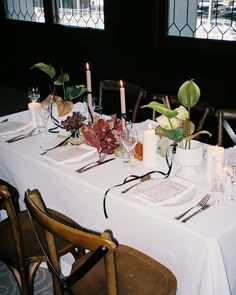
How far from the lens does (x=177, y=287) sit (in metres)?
1.60

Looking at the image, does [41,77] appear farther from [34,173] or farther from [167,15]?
[34,173]

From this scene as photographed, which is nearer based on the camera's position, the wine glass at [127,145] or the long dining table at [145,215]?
the long dining table at [145,215]

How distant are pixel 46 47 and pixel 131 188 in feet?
12.5

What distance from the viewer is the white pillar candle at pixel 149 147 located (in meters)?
1.90

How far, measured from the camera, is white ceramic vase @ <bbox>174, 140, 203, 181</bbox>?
1766mm

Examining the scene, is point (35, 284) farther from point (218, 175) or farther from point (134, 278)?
point (218, 175)

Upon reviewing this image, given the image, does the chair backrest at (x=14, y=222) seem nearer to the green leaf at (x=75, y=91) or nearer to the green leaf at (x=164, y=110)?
the green leaf at (x=164, y=110)

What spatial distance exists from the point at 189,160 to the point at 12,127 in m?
1.16

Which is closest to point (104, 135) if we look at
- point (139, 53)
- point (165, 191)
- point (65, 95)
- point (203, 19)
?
point (165, 191)

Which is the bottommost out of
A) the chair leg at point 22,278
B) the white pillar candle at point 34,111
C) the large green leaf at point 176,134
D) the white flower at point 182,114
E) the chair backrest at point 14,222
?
the chair leg at point 22,278

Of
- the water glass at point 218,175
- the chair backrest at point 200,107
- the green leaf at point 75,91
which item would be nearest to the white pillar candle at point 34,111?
the green leaf at point 75,91

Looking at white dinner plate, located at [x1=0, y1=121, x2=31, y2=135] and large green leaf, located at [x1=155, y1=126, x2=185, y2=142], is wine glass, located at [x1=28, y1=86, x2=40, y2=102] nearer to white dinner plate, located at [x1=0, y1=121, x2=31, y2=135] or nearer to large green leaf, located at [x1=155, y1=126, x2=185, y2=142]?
white dinner plate, located at [x1=0, y1=121, x2=31, y2=135]

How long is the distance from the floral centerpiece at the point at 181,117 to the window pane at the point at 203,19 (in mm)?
1745

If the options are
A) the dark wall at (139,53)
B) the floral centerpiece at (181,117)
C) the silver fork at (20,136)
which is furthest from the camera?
the dark wall at (139,53)
